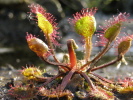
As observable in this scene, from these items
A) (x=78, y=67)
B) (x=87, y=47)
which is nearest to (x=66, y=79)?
(x=78, y=67)

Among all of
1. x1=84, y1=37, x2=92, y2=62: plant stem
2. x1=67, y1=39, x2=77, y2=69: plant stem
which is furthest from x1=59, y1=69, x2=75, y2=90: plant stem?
x1=84, y1=37, x2=92, y2=62: plant stem

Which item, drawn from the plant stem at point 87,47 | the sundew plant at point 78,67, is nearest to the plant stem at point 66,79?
the sundew plant at point 78,67

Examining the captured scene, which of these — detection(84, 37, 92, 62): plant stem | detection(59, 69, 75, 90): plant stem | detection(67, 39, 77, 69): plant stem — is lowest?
detection(59, 69, 75, 90): plant stem

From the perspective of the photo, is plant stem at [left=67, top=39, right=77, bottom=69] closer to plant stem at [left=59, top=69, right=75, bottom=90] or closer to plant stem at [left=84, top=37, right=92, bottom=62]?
plant stem at [left=59, top=69, right=75, bottom=90]

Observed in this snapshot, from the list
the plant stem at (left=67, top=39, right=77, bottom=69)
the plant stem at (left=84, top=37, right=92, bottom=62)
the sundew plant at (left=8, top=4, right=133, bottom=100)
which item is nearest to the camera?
the sundew plant at (left=8, top=4, right=133, bottom=100)

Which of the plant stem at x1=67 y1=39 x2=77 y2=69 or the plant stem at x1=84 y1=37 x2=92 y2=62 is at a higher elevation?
the plant stem at x1=84 y1=37 x2=92 y2=62

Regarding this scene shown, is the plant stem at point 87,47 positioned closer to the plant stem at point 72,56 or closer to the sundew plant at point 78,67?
the sundew plant at point 78,67

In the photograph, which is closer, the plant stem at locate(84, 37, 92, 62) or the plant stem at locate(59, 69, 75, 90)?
the plant stem at locate(59, 69, 75, 90)

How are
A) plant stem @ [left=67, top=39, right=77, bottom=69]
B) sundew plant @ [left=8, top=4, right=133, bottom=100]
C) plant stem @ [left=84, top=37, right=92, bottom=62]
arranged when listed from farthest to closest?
plant stem @ [left=84, top=37, right=92, bottom=62], plant stem @ [left=67, top=39, right=77, bottom=69], sundew plant @ [left=8, top=4, right=133, bottom=100]

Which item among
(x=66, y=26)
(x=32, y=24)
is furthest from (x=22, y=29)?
(x=66, y=26)
